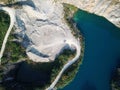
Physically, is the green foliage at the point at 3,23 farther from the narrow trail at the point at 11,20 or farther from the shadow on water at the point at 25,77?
the shadow on water at the point at 25,77

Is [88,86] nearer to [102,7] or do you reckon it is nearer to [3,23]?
[102,7]

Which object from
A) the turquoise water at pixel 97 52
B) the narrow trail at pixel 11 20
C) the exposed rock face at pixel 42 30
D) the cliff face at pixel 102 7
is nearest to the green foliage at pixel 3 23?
the narrow trail at pixel 11 20

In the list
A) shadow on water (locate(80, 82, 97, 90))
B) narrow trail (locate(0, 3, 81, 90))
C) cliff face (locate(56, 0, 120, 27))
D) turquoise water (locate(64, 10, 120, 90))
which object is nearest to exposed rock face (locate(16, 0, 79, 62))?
narrow trail (locate(0, 3, 81, 90))

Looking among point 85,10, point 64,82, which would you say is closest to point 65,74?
point 64,82

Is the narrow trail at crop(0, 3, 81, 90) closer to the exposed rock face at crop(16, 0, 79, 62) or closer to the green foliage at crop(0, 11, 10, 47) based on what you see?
the green foliage at crop(0, 11, 10, 47)

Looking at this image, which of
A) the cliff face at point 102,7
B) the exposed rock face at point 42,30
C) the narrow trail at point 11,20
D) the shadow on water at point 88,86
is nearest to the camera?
the narrow trail at point 11,20

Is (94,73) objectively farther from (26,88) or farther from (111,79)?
(26,88)

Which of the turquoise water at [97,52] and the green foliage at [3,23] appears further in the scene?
the turquoise water at [97,52]
